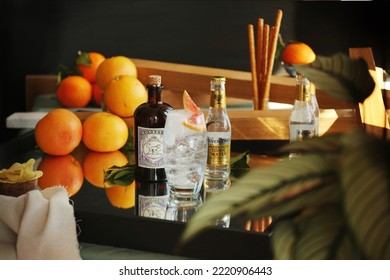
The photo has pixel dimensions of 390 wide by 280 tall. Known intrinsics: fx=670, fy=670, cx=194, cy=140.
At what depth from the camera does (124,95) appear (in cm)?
139

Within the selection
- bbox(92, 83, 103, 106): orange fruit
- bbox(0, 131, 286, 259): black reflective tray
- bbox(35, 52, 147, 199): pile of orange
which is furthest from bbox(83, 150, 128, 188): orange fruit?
bbox(92, 83, 103, 106): orange fruit

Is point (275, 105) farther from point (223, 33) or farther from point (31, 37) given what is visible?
point (31, 37)

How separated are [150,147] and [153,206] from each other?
5.2 inches

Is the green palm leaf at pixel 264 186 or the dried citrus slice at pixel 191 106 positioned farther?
the dried citrus slice at pixel 191 106

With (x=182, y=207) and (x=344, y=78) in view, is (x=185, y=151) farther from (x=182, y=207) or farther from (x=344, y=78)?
(x=344, y=78)

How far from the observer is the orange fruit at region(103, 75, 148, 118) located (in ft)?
4.57

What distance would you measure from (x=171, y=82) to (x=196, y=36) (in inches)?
39.6

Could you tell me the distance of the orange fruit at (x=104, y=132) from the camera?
1291 mm

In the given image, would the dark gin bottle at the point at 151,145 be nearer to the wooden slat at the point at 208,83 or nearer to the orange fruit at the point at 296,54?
the wooden slat at the point at 208,83

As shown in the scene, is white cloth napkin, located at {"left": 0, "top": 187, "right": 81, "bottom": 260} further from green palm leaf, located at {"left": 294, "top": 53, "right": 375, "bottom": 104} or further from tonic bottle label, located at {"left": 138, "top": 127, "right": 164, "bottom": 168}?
green palm leaf, located at {"left": 294, "top": 53, "right": 375, "bottom": 104}

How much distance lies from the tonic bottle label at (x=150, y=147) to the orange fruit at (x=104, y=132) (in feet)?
0.78

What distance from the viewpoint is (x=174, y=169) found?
0.96 metres

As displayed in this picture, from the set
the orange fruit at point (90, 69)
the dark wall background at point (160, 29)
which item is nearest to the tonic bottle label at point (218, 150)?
the orange fruit at point (90, 69)
